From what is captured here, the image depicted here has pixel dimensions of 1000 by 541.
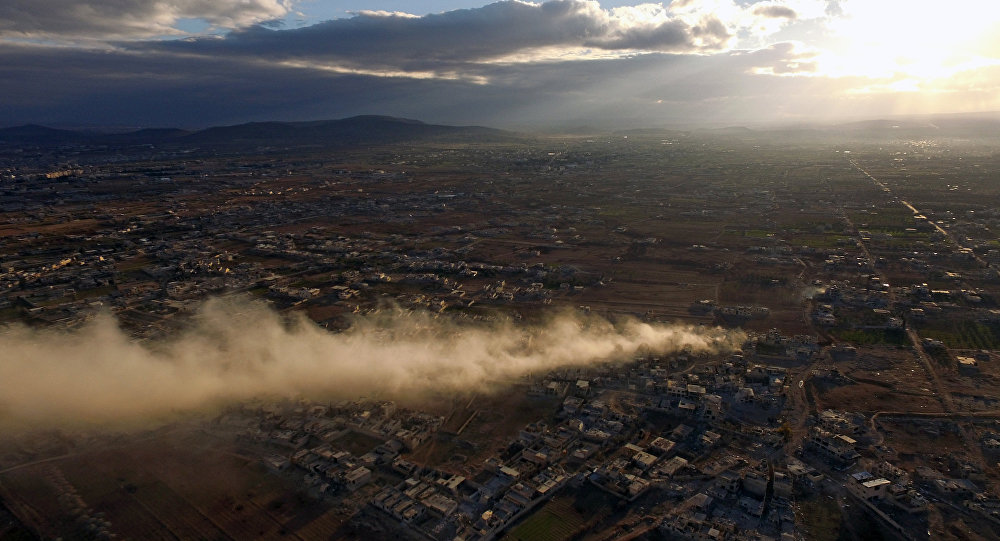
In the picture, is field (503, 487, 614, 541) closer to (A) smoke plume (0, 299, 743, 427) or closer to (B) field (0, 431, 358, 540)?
(B) field (0, 431, 358, 540)

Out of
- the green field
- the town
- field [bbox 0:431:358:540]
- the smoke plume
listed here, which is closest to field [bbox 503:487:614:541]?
the town

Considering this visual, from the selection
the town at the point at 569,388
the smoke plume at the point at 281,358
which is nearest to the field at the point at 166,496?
the town at the point at 569,388

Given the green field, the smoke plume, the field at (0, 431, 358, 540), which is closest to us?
the field at (0, 431, 358, 540)

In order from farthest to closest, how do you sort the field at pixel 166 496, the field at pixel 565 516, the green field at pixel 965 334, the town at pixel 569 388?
1. the green field at pixel 965 334
2. the town at pixel 569 388
3. the field at pixel 166 496
4. the field at pixel 565 516

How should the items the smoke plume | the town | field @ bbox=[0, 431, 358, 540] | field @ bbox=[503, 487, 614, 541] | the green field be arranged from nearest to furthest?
field @ bbox=[503, 487, 614, 541] < field @ bbox=[0, 431, 358, 540] < the town < the smoke plume < the green field

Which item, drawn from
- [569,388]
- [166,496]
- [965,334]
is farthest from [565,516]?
[965,334]

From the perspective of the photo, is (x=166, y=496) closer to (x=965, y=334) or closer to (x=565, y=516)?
(x=565, y=516)

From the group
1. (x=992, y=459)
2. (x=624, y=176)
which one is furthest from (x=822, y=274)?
(x=624, y=176)

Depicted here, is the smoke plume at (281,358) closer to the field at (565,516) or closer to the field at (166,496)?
the field at (166,496)
